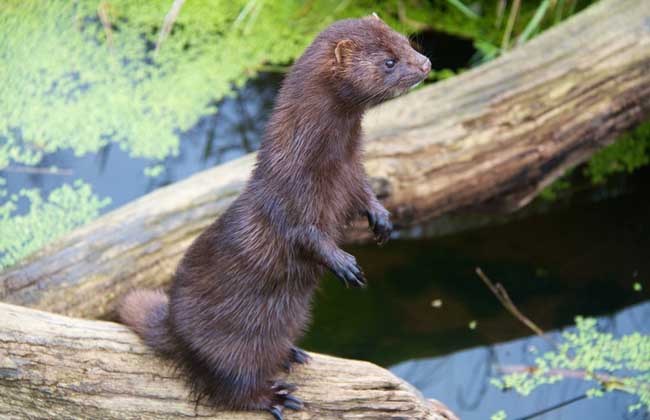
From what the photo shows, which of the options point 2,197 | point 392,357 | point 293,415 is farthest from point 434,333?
point 2,197

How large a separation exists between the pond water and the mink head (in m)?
1.53

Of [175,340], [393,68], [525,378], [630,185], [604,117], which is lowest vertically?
[525,378]

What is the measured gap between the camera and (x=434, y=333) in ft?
12.1

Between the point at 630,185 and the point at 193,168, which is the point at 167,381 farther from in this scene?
the point at 630,185

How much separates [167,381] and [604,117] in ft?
7.26

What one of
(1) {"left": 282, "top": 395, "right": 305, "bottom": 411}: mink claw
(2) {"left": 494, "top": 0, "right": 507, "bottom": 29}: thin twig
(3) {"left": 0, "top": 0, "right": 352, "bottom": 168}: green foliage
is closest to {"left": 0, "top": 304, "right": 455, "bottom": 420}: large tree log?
(1) {"left": 282, "top": 395, "right": 305, "bottom": 411}: mink claw

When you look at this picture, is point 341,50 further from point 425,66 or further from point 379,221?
point 379,221

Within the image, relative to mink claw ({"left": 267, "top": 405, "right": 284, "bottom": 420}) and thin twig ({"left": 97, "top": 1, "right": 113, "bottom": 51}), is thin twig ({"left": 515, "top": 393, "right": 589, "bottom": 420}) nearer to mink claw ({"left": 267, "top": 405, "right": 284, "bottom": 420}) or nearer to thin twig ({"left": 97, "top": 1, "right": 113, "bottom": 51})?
mink claw ({"left": 267, "top": 405, "right": 284, "bottom": 420})

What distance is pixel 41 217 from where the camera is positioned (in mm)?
3850

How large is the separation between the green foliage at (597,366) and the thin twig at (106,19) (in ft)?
9.45

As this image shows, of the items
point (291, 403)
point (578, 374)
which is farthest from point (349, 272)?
point (578, 374)

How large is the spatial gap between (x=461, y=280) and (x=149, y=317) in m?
1.80

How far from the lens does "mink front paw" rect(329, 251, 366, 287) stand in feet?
7.45

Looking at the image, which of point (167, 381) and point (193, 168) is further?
point (193, 168)
